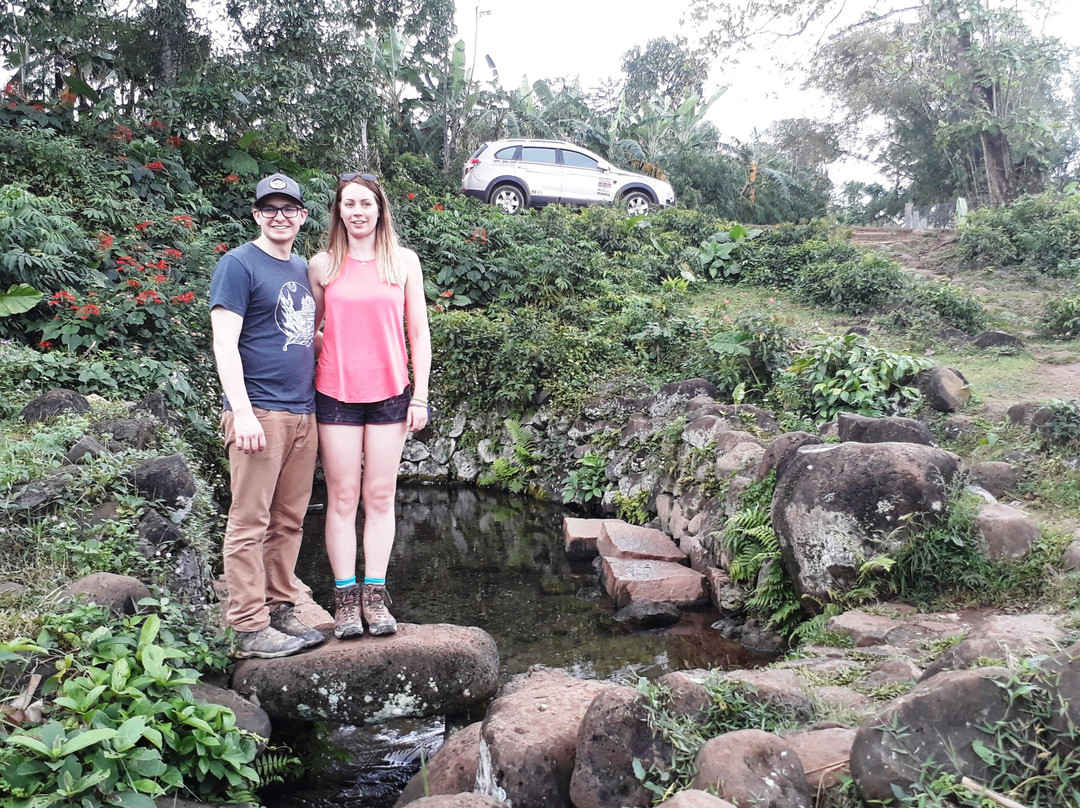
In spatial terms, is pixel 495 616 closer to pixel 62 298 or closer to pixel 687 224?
pixel 62 298

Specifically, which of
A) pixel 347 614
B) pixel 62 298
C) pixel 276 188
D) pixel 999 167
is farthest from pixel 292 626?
pixel 999 167

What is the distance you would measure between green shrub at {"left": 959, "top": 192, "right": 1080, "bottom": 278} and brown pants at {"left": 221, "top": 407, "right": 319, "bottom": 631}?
11.3 metres

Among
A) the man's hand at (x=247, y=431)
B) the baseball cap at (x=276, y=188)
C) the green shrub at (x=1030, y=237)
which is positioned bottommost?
the man's hand at (x=247, y=431)

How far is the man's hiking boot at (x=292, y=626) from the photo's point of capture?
3363mm

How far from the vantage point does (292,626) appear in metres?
3.44

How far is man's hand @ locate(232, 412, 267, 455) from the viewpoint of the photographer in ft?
9.99

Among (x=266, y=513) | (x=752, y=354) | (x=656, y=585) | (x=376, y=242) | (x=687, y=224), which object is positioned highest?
(x=687, y=224)

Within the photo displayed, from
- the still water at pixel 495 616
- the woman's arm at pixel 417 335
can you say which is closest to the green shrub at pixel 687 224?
the still water at pixel 495 616

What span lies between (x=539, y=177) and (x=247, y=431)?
1244cm

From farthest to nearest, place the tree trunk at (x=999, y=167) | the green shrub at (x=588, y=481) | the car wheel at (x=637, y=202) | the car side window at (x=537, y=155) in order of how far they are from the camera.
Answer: the tree trunk at (x=999, y=167), the car wheel at (x=637, y=202), the car side window at (x=537, y=155), the green shrub at (x=588, y=481)

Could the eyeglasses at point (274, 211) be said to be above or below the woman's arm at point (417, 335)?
above

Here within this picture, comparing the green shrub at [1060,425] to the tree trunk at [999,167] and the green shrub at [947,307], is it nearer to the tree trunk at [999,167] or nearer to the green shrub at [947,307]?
the green shrub at [947,307]

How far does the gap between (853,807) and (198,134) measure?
42.8 ft

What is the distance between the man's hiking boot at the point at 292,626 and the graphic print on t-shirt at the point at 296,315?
123 cm
